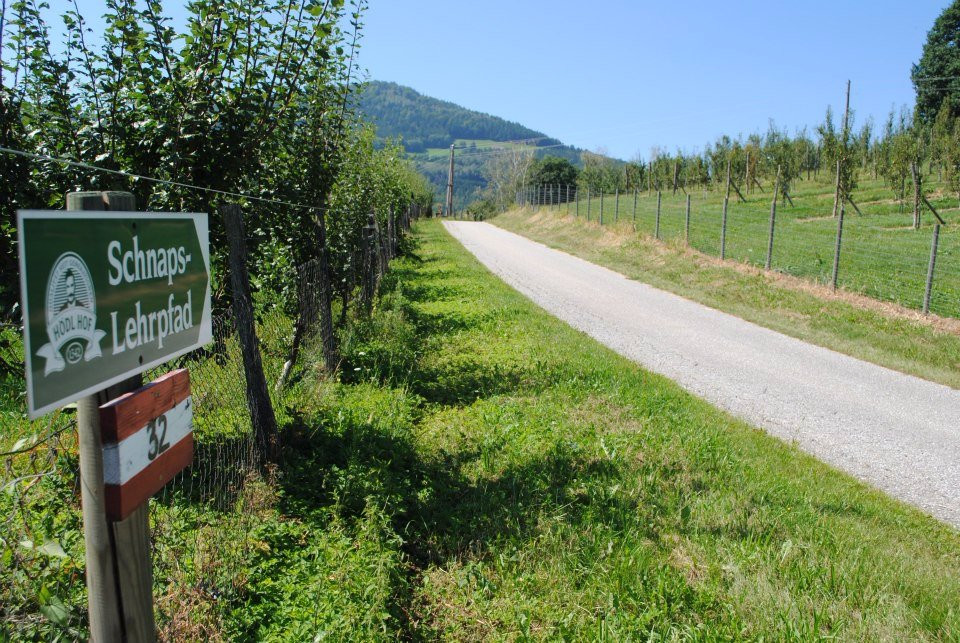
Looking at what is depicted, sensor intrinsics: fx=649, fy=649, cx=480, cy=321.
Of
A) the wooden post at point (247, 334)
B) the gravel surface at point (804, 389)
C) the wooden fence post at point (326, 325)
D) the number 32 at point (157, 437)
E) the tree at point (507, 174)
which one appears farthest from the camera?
the tree at point (507, 174)

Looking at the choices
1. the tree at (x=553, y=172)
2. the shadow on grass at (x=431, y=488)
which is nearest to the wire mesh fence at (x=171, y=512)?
the shadow on grass at (x=431, y=488)

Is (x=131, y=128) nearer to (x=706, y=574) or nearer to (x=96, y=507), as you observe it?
(x=96, y=507)

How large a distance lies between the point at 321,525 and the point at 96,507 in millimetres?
2170

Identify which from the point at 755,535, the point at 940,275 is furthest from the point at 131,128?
the point at 940,275

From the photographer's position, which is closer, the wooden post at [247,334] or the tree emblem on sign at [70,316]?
the tree emblem on sign at [70,316]

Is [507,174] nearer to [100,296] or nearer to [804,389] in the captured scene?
[804,389]

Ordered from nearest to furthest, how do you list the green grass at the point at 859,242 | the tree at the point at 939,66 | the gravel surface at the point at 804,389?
the gravel surface at the point at 804,389, the green grass at the point at 859,242, the tree at the point at 939,66

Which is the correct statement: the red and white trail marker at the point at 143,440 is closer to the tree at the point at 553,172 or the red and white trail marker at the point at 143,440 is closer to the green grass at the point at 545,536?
the green grass at the point at 545,536

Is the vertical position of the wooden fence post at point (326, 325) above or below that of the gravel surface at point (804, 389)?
above

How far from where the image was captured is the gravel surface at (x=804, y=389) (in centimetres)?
519

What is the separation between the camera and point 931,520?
166 inches

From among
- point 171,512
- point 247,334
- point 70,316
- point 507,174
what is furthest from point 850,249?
point 507,174

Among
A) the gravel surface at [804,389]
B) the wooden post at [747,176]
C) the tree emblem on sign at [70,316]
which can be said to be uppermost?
the wooden post at [747,176]

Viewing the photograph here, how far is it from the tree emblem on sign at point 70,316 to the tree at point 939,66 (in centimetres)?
6138
